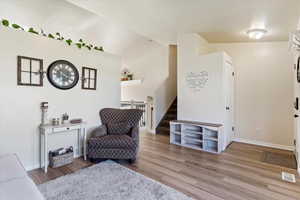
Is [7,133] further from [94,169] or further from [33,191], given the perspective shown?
[33,191]

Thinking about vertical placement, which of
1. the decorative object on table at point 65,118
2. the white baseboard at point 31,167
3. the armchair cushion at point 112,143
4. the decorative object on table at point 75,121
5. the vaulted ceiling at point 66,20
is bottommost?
→ the white baseboard at point 31,167

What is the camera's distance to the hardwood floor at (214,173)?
2086mm

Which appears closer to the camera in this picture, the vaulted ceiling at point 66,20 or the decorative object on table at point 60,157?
the decorative object on table at point 60,157

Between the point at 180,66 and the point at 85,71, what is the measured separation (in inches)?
94.7

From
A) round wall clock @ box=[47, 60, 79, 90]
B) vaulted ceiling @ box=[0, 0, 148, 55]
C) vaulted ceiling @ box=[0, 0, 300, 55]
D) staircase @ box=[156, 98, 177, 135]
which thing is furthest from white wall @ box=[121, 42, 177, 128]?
round wall clock @ box=[47, 60, 79, 90]

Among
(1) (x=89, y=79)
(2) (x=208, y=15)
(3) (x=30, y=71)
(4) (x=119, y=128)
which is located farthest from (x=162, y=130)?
(3) (x=30, y=71)

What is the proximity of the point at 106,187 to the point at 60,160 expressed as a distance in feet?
3.69

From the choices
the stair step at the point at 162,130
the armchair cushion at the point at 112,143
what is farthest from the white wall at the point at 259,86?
the armchair cushion at the point at 112,143

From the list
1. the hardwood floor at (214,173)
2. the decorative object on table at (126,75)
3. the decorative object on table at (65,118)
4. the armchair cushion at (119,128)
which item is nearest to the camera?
the hardwood floor at (214,173)

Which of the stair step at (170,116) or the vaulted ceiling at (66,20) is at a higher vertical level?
the vaulted ceiling at (66,20)

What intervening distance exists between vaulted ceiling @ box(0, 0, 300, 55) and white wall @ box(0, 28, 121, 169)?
41.8 inches

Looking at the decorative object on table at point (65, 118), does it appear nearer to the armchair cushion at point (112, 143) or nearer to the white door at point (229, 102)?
the armchair cushion at point (112, 143)

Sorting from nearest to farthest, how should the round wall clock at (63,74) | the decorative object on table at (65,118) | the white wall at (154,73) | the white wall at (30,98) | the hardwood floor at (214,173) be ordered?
the hardwood floor at (214,173)
the white wall at (30,98)
the round wall clock at (63,74)
the decorative object on table at (65,118)
the white wall at (154,73)

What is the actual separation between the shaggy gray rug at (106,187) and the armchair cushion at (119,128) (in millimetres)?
874
